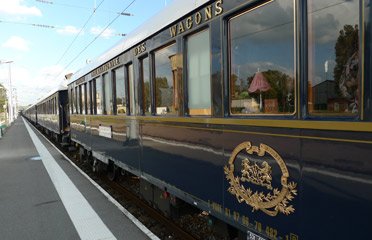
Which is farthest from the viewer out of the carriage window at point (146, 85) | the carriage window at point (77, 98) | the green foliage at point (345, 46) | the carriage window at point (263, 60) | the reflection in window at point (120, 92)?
the carriage window at point (77, 98)

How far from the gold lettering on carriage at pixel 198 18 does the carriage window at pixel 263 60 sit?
252mm

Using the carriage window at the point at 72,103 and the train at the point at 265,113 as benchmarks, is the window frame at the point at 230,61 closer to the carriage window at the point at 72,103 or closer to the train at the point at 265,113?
the train at the point at 265,113

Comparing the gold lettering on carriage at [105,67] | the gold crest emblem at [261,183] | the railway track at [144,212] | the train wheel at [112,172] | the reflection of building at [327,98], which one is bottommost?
the railway track at [144,212]

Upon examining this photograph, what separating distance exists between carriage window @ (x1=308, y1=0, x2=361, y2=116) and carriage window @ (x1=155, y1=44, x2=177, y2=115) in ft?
6.77

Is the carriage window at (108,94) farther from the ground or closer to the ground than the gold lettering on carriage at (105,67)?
closer to the ground

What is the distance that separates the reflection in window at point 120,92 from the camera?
22.0ft

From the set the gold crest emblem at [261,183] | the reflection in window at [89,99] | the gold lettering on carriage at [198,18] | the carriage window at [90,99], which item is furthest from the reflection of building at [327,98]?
the reflection in window at [89,99]

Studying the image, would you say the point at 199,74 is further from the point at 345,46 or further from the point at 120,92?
the point at 120,92

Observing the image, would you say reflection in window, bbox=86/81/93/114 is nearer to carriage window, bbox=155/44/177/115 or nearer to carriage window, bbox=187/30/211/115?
carriage window, bbox=155/44/177/115

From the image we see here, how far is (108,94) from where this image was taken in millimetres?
7785

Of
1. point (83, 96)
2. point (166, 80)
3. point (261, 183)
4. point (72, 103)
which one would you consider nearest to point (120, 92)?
point (166, 80)

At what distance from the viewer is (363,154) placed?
217cm

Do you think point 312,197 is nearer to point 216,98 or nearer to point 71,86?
point 216,98

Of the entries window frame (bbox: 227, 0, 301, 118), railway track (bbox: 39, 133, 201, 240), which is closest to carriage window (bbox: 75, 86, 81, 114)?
railway track (bbox: 39, 133, 201, 240)
